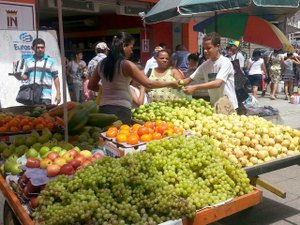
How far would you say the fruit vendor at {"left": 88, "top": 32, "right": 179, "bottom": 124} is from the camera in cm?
442

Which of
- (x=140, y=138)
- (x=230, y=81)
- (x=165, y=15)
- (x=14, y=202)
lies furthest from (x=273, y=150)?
(x=165, y=15)

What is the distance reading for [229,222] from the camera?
424 cm

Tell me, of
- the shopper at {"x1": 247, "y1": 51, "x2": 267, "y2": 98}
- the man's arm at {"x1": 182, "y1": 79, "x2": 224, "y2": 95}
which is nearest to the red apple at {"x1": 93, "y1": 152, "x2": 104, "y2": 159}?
the man's arm at {"x1": 182, "y1": 79, "x2": 224, "y2": 95}

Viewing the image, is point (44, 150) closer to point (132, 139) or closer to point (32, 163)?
point (32, 163)

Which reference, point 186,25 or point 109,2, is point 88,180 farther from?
point 186,25

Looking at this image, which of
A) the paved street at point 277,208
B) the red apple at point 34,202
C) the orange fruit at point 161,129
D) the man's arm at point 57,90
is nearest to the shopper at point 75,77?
the man's arm at point 57,90

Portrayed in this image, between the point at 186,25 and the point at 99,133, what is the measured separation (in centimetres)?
1135

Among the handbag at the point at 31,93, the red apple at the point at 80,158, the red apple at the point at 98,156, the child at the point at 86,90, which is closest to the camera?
the red apple at the point at 80,158

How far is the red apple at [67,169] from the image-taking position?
304 centimetres

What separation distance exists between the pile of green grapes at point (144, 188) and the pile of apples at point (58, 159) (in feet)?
0.67

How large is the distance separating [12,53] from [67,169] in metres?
5.86

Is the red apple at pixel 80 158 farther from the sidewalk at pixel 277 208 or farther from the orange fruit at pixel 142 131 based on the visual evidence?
the sidewalk at pixel 277 208

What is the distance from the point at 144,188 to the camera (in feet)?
9.23

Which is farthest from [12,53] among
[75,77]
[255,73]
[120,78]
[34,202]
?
[255,73]
